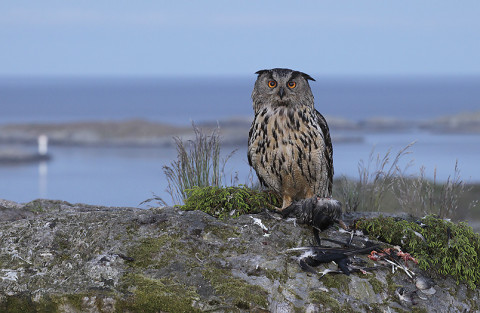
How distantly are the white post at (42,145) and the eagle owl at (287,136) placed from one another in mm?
35506

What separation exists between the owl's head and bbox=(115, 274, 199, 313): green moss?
2.39m

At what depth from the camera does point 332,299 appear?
13.5 ft

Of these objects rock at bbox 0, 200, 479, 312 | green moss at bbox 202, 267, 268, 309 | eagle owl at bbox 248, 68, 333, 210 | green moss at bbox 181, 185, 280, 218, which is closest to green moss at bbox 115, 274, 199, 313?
rock at bbox 0, 200, 479, 312

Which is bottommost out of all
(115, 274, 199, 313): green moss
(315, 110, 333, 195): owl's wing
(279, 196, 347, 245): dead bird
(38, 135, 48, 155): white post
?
(38, 135, 48, 155): white post

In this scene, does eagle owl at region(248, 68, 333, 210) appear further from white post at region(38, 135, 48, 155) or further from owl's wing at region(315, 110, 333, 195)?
white post at region(38, 135, 48, 155)

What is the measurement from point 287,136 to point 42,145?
41430mm

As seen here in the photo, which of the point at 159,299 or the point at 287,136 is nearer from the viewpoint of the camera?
the point at 159,299

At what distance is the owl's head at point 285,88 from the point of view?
5703 mm

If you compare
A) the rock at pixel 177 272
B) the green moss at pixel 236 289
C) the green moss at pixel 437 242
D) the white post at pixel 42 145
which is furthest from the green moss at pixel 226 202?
the white post at pixel 42 145

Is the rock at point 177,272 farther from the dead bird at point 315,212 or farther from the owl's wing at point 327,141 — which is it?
the owl's wing at point 327,141

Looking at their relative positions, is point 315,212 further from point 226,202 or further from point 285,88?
point 285,88

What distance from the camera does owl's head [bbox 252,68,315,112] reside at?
5703mm

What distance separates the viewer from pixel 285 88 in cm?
570

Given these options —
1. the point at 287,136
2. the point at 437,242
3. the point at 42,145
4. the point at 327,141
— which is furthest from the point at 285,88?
the point at 42,145
